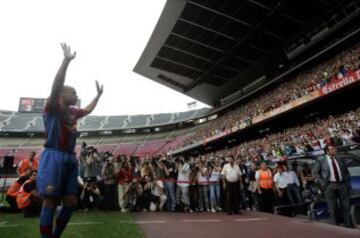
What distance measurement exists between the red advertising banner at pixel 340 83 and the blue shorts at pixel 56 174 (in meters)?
17.2

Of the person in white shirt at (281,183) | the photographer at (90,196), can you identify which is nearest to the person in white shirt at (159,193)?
the photographer at (90,196)

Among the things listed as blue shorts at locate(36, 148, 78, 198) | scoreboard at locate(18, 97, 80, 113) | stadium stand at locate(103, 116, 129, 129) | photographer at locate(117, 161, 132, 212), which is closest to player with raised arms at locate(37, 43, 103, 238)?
blue shorts at locate(36, 148, 78, 198)

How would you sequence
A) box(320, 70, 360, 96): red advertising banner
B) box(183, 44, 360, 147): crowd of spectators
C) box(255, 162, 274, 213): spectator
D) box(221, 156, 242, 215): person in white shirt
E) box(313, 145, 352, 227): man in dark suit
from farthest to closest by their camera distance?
box(183, 44, 360, 147): crowd of spectators → box(320, 70, 360, 96): red advertising banner → box(255, 162, 274, 213): spectator → box(221, 156, 242, 215): person in white shirt → box(313, 145, 352, 227): man in dark suit

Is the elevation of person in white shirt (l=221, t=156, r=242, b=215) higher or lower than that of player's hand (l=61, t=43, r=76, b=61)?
lower

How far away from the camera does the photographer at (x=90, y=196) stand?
361 inches

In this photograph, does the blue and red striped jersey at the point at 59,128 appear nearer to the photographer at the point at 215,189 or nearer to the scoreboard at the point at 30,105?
the photographer at the point at 215,189

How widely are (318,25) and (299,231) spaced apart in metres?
23.3

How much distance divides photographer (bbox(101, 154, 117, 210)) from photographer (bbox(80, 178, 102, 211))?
0.27 meters

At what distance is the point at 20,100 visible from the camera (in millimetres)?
61906

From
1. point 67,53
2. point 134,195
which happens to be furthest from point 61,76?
point 134,195

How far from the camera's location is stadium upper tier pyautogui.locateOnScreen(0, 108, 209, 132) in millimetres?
57375

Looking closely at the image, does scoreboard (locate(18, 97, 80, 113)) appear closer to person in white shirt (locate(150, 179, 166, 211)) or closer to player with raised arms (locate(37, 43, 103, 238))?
person in white shirt (locate(150, 179, 166, 211))

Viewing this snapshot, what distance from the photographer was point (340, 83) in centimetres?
1780

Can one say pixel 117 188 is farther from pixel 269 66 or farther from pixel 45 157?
pixel 269 66
